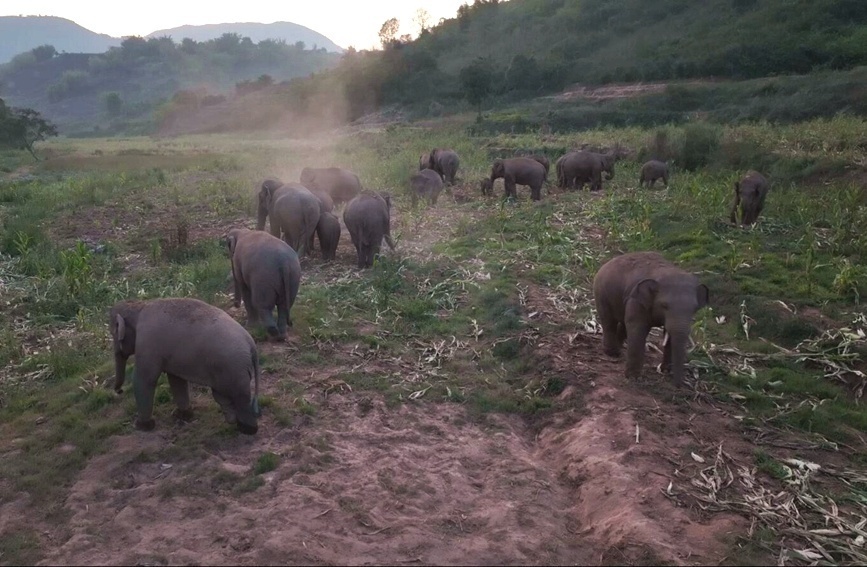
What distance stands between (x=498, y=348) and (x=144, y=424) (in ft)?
12.5

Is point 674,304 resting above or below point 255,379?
above

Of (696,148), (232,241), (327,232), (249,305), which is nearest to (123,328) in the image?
(249,305)

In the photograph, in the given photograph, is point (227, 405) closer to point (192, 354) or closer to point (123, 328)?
point (192, 354)

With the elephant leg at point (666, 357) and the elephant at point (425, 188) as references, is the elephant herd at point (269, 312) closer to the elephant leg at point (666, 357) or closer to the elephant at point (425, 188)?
the elephant leg at point (666, 357)

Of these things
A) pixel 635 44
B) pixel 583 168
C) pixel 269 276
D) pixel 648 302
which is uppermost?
pixel 635 44

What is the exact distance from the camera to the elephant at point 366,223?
35.1 feet

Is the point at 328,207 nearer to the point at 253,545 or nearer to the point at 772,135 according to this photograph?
the point at 253,545

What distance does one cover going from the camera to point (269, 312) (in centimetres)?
760

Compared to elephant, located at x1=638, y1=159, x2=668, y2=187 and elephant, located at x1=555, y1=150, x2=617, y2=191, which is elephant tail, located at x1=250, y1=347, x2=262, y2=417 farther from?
elephant, located at x1=638, y1=159, x2=668, y2=187

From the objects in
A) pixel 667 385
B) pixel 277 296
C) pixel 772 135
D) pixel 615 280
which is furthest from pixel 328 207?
pixel 772 135

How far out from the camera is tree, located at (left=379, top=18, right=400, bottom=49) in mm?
80375

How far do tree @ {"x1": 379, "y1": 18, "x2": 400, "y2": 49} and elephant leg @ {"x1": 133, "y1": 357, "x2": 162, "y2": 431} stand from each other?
7850 cm

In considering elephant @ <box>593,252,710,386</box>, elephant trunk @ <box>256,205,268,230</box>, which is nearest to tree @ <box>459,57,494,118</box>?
elephant trunk @ <box>256,205,268,230</box>

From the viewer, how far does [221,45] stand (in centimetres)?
14112
